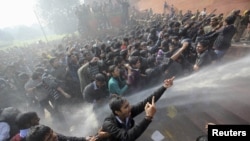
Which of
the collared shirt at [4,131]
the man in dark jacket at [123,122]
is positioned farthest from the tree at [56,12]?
the man in dark jacket at [123,122]

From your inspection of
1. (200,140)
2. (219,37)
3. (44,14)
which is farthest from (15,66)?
(44,14)

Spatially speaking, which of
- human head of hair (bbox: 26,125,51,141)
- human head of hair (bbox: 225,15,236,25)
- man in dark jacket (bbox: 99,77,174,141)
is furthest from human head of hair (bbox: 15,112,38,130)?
human head of hair (bbox: 225,15,236,25)

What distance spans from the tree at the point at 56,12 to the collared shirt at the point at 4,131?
54455 mm

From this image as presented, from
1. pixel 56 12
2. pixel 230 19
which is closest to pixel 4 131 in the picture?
pixel 230 19

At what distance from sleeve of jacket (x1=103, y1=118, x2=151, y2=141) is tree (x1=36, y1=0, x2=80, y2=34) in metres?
55.7

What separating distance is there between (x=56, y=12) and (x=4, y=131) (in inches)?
2364

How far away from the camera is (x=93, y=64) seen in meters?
6.72

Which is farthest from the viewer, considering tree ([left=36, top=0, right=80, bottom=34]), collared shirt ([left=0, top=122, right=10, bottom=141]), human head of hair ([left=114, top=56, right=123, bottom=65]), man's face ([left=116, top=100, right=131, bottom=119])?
tree ([left=36, top=0, right=80, bottom=34])

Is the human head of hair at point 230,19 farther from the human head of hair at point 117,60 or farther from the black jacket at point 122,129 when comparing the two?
the black jacket at point 122,129

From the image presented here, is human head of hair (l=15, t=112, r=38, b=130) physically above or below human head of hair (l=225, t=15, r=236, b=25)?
below

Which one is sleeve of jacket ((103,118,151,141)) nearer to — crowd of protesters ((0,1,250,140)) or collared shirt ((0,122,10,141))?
collared shirt ((0,122,10,141))

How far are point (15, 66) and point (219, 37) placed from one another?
24.3ft

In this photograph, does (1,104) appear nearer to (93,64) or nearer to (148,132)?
(93,64)

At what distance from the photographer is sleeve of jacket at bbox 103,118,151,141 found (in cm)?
312
